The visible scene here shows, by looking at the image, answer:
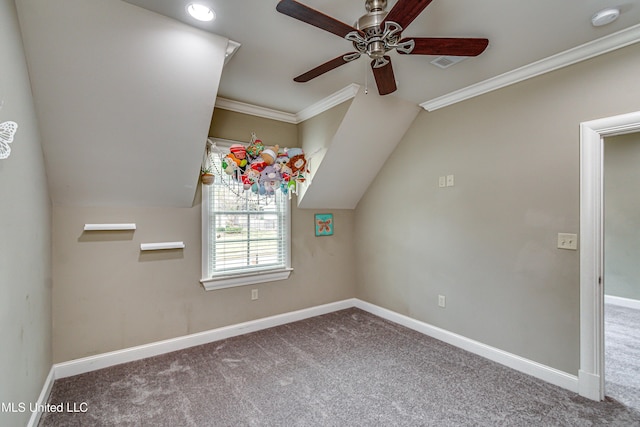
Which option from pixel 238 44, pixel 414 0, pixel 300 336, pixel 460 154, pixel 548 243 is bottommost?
pixel 300 336

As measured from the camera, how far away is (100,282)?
8.76ft

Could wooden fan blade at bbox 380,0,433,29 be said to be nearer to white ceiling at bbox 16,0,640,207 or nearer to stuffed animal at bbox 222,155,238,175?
white ceiling at bbox 16,0,640,207

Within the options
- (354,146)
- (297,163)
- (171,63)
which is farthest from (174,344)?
(354,146)

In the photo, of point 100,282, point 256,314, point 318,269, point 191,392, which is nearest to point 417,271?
point 318,269

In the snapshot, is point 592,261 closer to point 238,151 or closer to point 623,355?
point 623,355

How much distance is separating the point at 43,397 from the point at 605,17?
4.55 m

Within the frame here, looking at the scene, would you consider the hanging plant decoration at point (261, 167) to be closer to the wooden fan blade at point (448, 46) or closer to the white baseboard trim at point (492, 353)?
the wooden fan blade at point (448, 46)

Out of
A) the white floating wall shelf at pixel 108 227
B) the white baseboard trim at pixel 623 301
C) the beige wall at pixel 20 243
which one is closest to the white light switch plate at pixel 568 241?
the white baseboard trim at pixel 623 301

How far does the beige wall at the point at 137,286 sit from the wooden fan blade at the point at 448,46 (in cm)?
227

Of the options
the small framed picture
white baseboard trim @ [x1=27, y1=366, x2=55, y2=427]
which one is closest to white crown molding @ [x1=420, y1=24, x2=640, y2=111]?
the small framed picture

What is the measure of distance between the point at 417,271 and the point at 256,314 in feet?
6.48

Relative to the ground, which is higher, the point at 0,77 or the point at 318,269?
the point at 0,77

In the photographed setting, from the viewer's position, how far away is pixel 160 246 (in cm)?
290

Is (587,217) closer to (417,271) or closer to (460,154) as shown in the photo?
(460,154)
